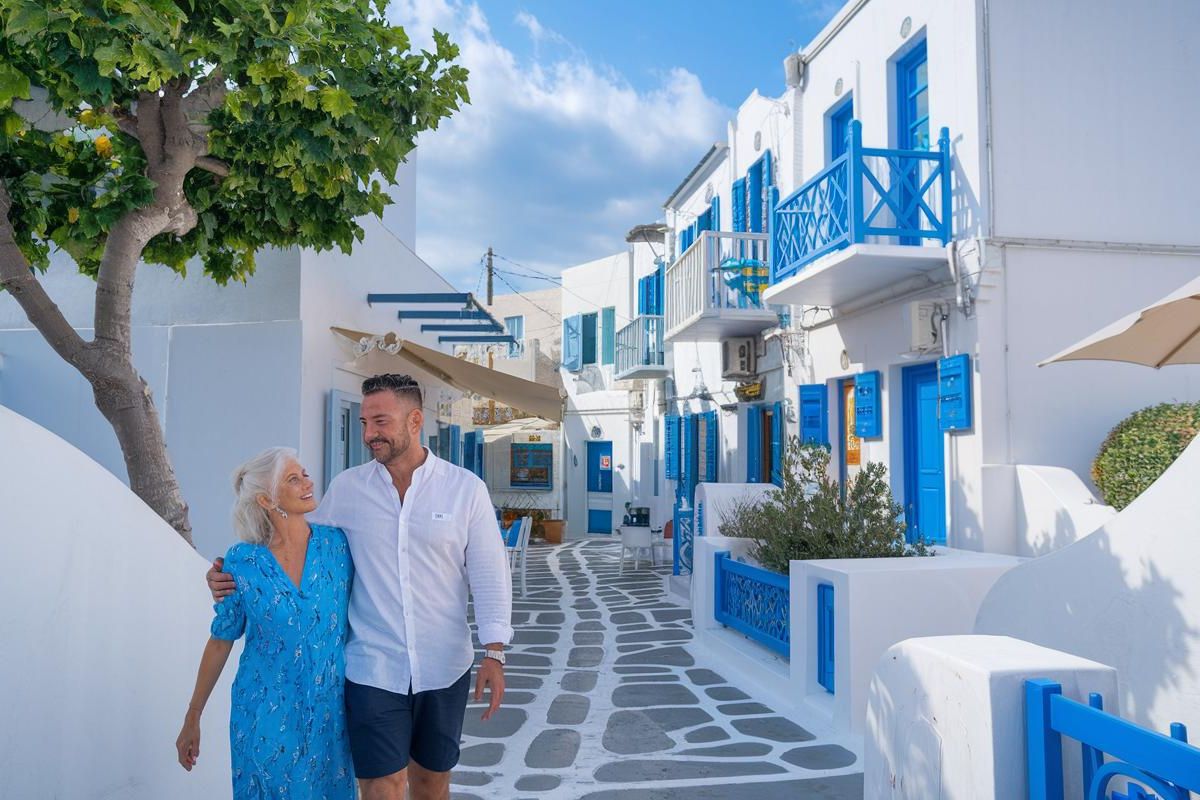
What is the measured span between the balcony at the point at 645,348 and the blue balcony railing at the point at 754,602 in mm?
10163

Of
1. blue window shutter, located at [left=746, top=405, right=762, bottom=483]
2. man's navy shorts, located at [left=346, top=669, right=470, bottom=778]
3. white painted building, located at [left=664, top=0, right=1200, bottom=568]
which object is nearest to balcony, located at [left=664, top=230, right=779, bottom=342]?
blue window shutter, located at [left=746, top=405, right=762, bottom=483]

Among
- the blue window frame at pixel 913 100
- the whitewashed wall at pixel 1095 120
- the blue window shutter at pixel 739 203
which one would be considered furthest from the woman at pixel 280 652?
the blue window shutter at pixel 739 203

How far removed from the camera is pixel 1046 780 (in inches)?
81.1

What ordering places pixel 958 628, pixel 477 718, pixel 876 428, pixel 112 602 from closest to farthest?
pixel 112 602, pixel 958 628, pixel 477 718, pixel 876 428

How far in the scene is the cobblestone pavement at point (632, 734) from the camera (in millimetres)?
4750

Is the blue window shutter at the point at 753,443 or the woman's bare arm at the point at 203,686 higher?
the blue window shutter at the point at 753,443

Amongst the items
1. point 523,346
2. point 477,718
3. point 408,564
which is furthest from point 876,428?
point 523,346

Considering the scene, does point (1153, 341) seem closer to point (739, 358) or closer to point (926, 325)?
point (926, 325)

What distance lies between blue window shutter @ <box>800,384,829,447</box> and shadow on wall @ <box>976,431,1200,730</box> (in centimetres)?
692

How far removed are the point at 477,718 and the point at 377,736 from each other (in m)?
3.33

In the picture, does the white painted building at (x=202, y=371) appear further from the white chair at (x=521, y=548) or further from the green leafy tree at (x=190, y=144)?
the white chair at (x=521, y=548)

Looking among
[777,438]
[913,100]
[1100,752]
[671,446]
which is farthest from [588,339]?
[1100,752]

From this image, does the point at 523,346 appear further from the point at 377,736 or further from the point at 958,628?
the point at 377,736

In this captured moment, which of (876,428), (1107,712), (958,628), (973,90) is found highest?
(973,90)
